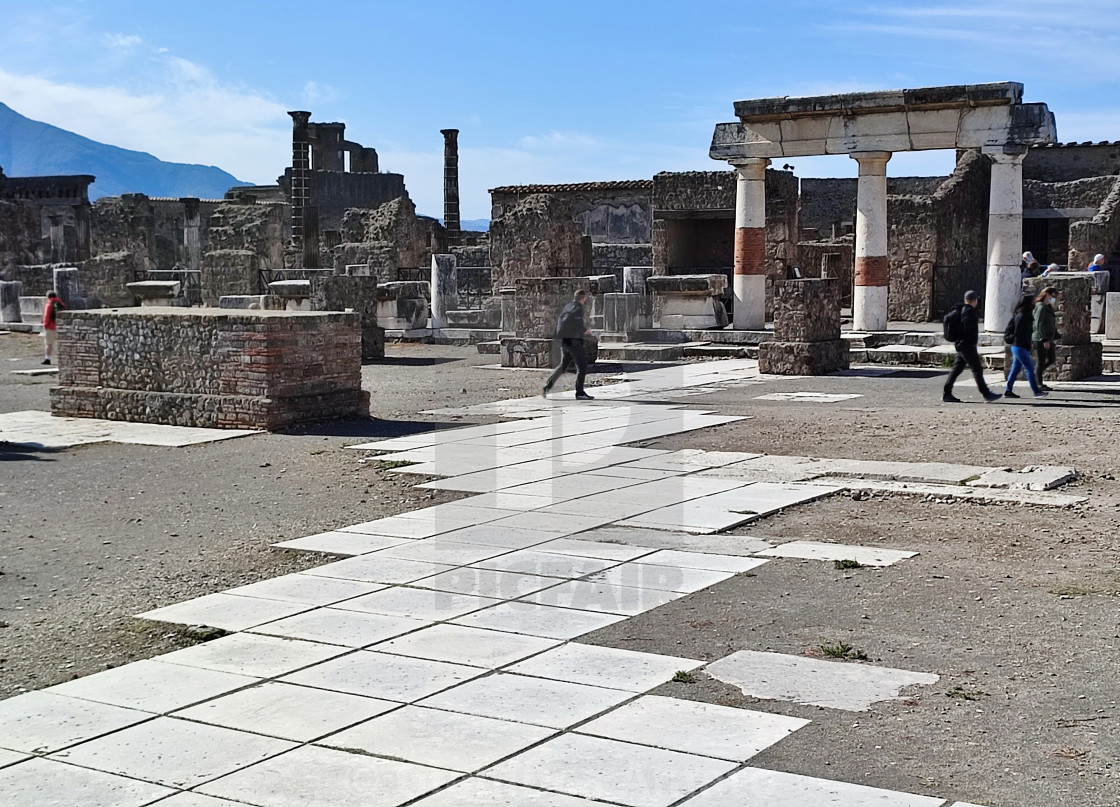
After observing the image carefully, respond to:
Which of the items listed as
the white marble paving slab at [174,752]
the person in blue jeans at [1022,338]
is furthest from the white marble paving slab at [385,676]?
the person in blue jeans at [1022,338]

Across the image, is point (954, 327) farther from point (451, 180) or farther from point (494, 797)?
point (451, 180)

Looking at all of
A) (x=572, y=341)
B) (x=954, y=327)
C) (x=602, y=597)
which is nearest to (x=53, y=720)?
(x=602, y=597)

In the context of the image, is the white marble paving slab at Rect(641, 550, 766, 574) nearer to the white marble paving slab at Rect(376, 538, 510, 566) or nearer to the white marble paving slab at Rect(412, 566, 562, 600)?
the white marble paving slab at Rect(412, 566, 562, 600)

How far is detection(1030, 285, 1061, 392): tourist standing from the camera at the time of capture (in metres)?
15.2

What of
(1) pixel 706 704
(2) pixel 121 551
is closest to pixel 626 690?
(1) pixel 706 704

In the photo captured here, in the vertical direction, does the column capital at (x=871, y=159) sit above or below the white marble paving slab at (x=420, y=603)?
above

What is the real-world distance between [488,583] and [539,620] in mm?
787

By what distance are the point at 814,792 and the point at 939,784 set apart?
414 millimetres

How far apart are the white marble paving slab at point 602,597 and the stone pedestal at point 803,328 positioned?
1189 centimetres

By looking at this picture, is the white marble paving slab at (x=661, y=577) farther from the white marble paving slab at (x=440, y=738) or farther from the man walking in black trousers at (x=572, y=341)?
the man walking in black trousers at (x=572, y=341)

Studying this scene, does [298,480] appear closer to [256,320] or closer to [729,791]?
[256,320]

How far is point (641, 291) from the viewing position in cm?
2462

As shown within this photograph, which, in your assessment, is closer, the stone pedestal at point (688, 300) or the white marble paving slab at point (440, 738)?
the white marble paving slab at point (440, 738)

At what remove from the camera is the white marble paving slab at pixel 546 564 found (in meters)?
6.98
